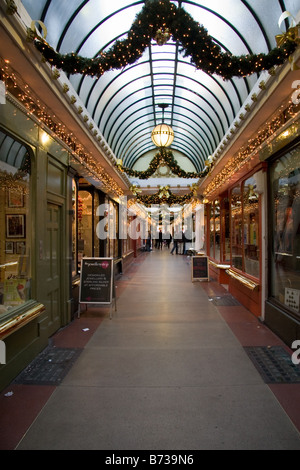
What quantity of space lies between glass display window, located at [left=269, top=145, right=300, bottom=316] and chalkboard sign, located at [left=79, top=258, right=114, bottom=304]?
3.09 m

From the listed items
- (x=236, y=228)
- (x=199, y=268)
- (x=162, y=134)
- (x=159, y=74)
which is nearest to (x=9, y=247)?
(x=162, y=134)

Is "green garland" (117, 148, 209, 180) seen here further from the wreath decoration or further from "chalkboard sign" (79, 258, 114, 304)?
"chalkboard sign" (79, 258, 114, 304)

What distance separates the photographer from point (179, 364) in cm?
403

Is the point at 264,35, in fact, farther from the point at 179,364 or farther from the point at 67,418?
the point at 67,418

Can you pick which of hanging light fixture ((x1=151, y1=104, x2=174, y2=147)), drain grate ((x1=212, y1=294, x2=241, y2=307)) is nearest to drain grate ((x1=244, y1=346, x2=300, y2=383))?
drain grate ((x1=212, y1=294, x2=241, y2=307))

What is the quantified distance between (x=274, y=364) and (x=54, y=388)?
262cm

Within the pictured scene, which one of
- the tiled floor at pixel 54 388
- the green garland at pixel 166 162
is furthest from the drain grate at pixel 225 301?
the green garland at pixel 166 162

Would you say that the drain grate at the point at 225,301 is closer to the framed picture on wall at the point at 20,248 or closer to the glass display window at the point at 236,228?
the glass display window at the point at 236,228

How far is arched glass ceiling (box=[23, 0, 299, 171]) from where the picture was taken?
5.56 metres

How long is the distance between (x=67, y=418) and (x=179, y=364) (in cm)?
162

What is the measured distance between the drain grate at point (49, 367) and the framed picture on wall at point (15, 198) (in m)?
2.21

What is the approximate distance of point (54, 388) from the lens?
341 cm

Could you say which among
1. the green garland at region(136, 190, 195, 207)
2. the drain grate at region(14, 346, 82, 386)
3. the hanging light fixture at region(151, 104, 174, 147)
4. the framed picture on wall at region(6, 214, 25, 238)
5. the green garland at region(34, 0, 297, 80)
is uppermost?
the hanging light fixture at region(151, 104, 174, 147)

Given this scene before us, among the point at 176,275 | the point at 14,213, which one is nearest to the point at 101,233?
the point at 176,275
